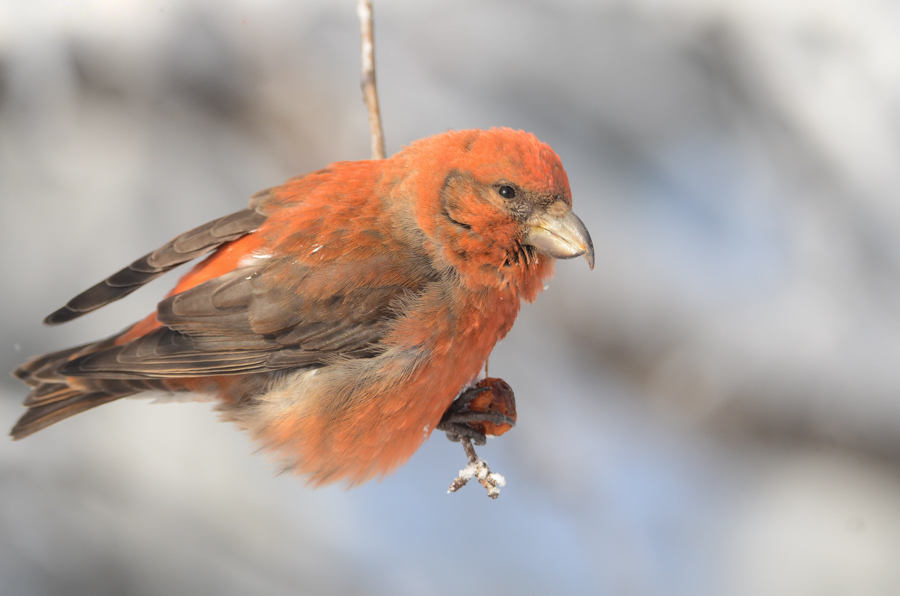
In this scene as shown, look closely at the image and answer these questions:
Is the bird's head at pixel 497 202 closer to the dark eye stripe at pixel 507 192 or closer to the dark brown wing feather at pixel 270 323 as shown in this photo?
the dark eye stripe at pixel 507 192

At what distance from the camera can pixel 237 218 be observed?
1.97 meters

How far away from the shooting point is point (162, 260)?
78.0 inches

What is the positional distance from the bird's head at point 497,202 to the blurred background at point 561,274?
5.35ft

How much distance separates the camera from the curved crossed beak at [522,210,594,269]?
5.44 ft

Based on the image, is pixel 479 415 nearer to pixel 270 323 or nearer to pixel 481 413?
pixel 481 413

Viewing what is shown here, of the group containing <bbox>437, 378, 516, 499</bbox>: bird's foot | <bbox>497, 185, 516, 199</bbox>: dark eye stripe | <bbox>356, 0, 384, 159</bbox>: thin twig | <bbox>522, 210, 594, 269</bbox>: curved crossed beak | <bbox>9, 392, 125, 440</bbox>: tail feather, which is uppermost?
<bbox>356, 0, 384, 159</bbox>: thin twig

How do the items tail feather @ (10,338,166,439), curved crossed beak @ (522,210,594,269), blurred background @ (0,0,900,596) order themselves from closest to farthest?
curved crossed beak @ (522,210,594,269)
tail feather @ (10,338,166,439)
blurred background @ (0,0,900,596)

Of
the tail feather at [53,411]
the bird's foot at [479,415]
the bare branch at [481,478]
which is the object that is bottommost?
the tail feather at [53,411]

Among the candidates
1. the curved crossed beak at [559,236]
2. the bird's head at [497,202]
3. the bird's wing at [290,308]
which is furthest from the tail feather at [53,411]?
the curved crossed beak at [559,236]

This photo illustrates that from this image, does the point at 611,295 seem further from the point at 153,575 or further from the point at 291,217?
the point at 153,575

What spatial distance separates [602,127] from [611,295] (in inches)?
34.0

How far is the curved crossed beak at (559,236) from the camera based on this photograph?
166 cm

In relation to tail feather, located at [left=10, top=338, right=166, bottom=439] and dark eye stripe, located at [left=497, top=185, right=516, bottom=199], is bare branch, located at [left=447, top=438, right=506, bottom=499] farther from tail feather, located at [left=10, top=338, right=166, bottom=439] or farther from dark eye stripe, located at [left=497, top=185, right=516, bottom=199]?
tail feather, located at [left=10, top=338, right=166, bottom=439]

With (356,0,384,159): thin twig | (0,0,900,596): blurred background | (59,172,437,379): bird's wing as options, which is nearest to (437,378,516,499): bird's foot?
(59,172,437,379): bird's wing
